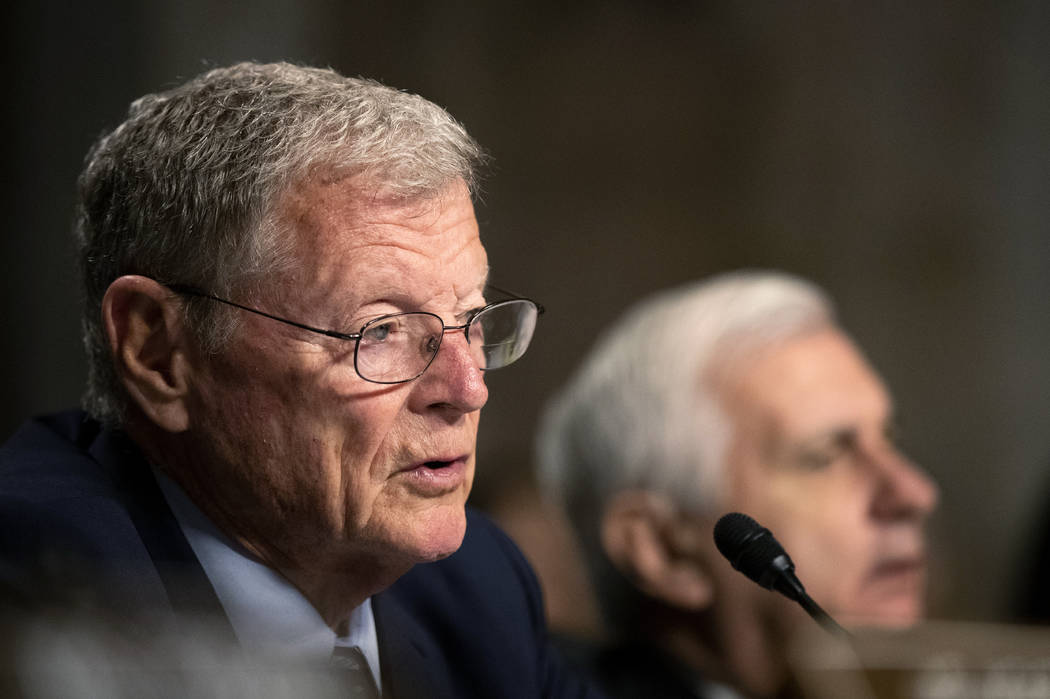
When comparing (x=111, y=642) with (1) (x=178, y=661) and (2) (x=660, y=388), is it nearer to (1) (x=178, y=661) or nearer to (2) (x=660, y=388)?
(1) (x=178, y=661)

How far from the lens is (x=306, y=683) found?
36.3 inches

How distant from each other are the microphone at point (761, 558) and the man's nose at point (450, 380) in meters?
0.35

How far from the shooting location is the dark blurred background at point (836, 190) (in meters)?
4.27

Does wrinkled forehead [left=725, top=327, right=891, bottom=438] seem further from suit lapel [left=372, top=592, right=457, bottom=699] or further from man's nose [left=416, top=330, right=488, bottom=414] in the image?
man's nose [left=416, top=330, right=488, bottom=414]

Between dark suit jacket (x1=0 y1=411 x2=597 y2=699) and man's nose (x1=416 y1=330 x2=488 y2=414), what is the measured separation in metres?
0.33

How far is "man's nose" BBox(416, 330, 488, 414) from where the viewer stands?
1.29 meters

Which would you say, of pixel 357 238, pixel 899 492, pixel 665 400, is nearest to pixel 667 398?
pixel 665 400

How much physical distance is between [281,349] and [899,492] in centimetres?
149

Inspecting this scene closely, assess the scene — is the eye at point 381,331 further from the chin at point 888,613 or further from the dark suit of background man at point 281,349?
the chin at point 888,613

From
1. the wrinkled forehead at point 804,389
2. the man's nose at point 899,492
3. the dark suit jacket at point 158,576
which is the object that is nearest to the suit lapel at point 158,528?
the dark suit jacket at point 158,576

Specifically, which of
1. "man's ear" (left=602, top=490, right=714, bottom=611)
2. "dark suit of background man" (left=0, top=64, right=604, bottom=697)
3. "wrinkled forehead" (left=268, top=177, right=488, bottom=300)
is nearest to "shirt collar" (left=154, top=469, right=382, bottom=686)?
"dark suit of background man" (left=0, top=64, right=604, bottom=697)

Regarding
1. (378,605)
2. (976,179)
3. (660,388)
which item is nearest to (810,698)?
(378,605)

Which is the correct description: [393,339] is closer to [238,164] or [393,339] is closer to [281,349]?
[281,349]

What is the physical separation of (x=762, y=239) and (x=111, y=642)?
Result: 3824 mm
